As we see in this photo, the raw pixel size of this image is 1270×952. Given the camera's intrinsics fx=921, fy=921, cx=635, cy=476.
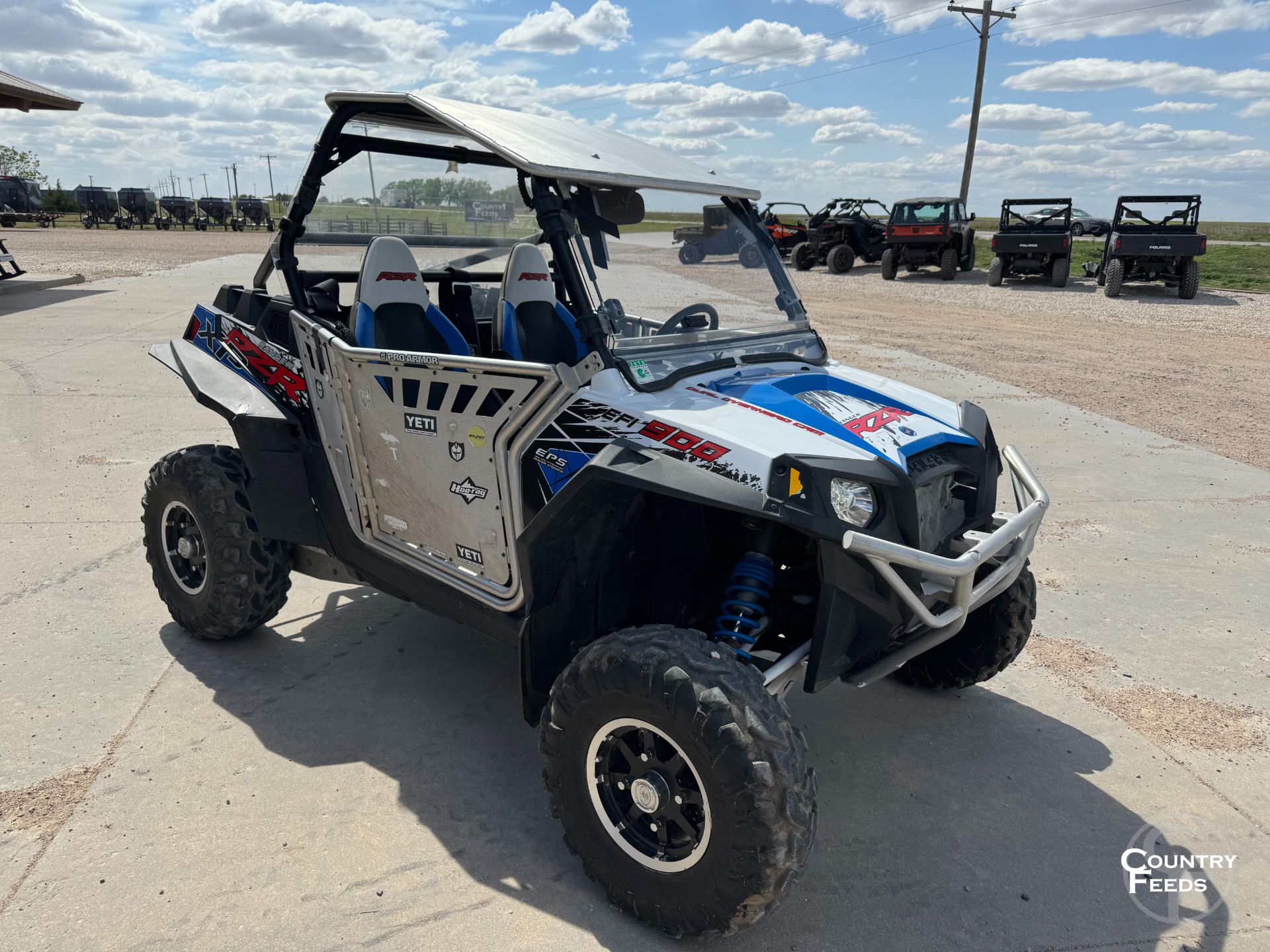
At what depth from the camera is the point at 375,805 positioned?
3.02 metres

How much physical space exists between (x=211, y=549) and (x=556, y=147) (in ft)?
7.17

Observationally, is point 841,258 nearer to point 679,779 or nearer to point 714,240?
point 714,240

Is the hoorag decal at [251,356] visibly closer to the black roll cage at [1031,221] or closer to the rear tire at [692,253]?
the rear tire at [692,253]

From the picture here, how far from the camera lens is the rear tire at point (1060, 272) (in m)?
20.8

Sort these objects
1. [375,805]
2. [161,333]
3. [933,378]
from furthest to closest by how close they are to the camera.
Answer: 1. [161,333]
2. [933,378]
3. [375,805]

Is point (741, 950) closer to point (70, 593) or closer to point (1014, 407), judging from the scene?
point (70, 593)

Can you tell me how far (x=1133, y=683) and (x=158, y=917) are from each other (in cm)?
373

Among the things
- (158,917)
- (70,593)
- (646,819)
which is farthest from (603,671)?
(70,593)

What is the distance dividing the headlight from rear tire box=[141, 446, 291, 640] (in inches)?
98.9

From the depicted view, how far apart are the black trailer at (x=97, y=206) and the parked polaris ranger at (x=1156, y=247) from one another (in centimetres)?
4793

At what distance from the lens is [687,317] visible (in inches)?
131

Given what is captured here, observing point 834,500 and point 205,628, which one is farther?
point 205,628

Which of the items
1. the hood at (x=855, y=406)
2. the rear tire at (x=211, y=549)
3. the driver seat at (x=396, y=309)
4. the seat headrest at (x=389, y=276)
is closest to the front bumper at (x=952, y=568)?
the hood at (x=855, y=406)

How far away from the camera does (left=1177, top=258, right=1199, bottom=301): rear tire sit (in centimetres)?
1850
